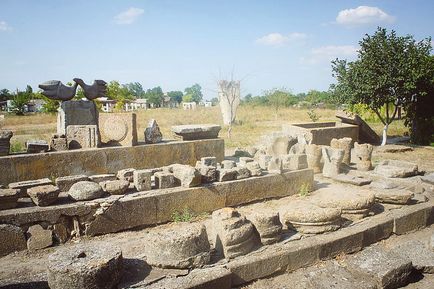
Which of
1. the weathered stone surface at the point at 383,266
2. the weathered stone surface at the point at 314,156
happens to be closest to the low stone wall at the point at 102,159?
the weathered stone surface at the point at 314,156

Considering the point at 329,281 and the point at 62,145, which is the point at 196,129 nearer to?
the point at 62,145

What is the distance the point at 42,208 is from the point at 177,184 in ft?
7.38

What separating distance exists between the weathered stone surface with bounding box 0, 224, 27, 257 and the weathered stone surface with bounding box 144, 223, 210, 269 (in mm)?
2125

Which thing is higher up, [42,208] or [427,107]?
[427,107]

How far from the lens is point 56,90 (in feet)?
26.3

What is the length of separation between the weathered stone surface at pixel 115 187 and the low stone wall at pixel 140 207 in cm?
→ 11

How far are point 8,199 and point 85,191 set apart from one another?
3.48ft

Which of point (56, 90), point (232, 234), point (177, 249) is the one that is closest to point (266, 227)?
point (232, 234)

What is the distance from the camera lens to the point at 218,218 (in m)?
4.20

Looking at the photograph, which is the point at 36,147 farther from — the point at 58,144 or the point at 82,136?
the point at 82,136

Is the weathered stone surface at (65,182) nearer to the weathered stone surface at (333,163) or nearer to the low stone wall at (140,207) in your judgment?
the low stone wall at (140,207)

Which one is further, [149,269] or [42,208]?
[42,208]

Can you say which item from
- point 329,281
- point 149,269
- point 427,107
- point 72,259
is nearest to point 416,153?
point 427,107

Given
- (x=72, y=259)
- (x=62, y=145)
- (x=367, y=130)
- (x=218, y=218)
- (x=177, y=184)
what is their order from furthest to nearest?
(x=367, y=130) → (x=62, y=145) → (x=177, y=184) → (x=218, y=218) → (x=72, y=259)
